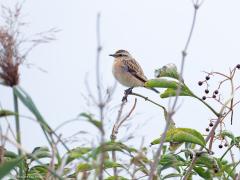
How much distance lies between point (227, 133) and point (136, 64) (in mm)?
7183

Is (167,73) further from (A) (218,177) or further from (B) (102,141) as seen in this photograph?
(B) (102,141)

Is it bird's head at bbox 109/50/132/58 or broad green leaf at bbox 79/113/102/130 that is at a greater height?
bird's head at bbox 109/50/132/58

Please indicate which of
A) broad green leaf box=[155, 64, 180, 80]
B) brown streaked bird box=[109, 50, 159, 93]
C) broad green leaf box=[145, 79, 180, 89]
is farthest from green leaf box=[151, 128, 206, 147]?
brown streaked bird box=[109, 50, 159, 93]

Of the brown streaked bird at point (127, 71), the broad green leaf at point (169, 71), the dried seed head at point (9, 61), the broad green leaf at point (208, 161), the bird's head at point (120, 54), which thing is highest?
the bird's head at point (120, 54)

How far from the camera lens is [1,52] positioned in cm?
178

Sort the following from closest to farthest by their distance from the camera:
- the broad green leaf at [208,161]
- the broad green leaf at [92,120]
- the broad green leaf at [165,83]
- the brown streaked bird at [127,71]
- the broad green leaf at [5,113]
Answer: the broad green leaf at [92,120] → the broad green leaf at [5,113] → the broad green leaf at [208,161] → the broad green leaf at [165,83] → the brown streaked bird at [127,71]

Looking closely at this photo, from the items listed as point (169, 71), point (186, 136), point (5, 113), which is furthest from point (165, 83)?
point (5, 113)

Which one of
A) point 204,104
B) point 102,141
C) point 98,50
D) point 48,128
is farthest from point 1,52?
point 204,104

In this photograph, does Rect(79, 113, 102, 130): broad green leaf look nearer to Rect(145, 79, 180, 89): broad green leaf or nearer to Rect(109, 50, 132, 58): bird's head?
Rect(145, 79, 180, 89): broad green leaf

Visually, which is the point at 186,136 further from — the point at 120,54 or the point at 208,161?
the point at 120,54

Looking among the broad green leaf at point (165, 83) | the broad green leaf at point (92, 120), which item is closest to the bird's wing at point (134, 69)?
the broad green leaf at point (165, 83)

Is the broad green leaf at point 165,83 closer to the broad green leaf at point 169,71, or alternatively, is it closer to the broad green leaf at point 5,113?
the broad green leaf at point 169,71

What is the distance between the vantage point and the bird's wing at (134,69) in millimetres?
9555

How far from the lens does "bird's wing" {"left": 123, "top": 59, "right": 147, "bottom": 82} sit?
31.3 feet
